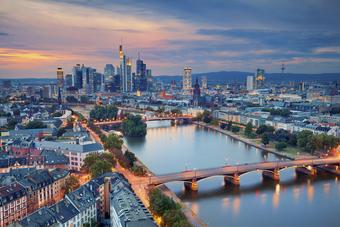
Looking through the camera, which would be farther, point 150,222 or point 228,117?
point 228,117

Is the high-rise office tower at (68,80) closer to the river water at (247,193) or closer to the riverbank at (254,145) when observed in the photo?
the riverbank at (254,145)

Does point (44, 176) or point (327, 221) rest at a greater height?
point (44, 176)

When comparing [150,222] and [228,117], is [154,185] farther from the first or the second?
[228,117]

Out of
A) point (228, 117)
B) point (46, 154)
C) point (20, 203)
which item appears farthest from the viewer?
point (228, 117)

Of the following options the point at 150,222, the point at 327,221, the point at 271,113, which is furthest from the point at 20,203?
the point at 271,113

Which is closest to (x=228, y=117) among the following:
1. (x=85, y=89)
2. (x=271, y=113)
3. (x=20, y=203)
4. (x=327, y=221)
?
(x=271, y=113)

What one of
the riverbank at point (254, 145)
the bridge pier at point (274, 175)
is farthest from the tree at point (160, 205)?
the riverbank at point (254, 145)

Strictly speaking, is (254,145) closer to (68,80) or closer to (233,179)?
(233,179)

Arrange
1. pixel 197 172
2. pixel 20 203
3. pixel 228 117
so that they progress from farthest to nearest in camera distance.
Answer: pixel 228 117, pixel 197 172, pixel 20 203
